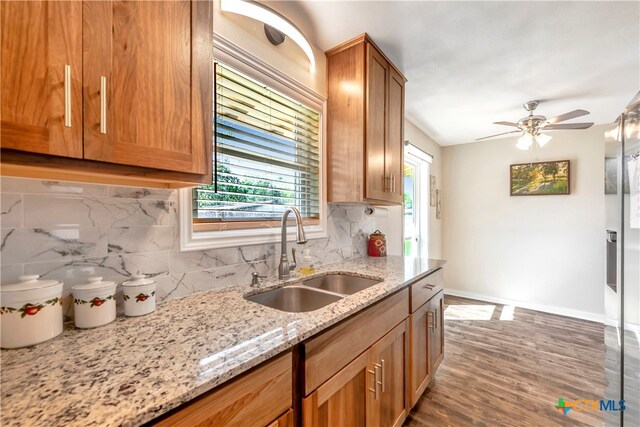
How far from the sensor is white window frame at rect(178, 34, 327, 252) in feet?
3.95

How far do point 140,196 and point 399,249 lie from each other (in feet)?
8.51

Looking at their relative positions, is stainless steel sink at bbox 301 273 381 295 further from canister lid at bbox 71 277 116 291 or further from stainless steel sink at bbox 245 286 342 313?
canister lid at bbox 71 277 116 291

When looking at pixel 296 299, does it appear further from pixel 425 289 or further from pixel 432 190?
pixel 432 190

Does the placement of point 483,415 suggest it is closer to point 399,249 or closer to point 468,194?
point 399,249

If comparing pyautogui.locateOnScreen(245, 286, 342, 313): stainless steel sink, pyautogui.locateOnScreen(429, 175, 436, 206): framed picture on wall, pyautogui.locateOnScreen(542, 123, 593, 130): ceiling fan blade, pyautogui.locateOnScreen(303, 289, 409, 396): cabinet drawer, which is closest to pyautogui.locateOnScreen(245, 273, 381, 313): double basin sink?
pyautogui.locateOnScreen(245, 286, 342, 313): stainless steel sink

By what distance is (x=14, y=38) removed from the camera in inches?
22.7

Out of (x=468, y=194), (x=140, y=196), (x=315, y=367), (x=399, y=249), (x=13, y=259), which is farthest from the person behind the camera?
(x=468, y=194)

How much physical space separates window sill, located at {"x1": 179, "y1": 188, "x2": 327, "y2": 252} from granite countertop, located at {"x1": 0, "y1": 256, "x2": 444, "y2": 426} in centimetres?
27

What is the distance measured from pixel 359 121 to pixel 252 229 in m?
1.05

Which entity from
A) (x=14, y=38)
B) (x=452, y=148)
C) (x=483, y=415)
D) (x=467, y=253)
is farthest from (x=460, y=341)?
(x=14, y=38)

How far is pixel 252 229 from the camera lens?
4.92 feet

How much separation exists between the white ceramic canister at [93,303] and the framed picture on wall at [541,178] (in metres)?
4.67

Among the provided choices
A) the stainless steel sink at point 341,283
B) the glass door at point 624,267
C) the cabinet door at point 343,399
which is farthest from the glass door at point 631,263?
the stainless steel sink at point 341,283

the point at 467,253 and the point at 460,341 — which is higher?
the point at 467,253
